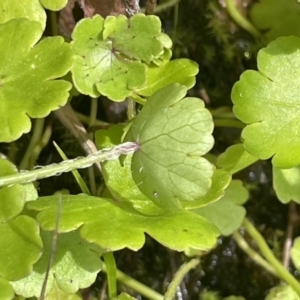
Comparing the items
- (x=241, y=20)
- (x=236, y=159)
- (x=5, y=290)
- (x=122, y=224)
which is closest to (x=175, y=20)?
(x=241, y=20)

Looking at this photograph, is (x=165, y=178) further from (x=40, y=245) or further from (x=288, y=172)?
(x=288, y=172)

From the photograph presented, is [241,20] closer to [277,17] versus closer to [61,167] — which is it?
[277,17]

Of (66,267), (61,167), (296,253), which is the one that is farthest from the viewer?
(296,253)

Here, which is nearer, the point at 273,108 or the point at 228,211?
the point at 273,108

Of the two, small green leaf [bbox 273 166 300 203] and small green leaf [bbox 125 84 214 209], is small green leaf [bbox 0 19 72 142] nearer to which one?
small green leaf [bbox 125 84 214 209]

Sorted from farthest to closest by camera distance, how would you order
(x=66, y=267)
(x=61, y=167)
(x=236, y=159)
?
(x=236, y=159)
(x=66, y=267)
(x=61, y=167)

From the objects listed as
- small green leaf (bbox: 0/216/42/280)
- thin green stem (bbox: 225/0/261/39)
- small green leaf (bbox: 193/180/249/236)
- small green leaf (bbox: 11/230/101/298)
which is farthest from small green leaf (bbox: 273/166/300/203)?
small green leaf (bbox: 0/216/42/280)

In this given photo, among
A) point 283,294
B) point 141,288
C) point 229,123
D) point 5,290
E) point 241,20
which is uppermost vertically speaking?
point 5,290
